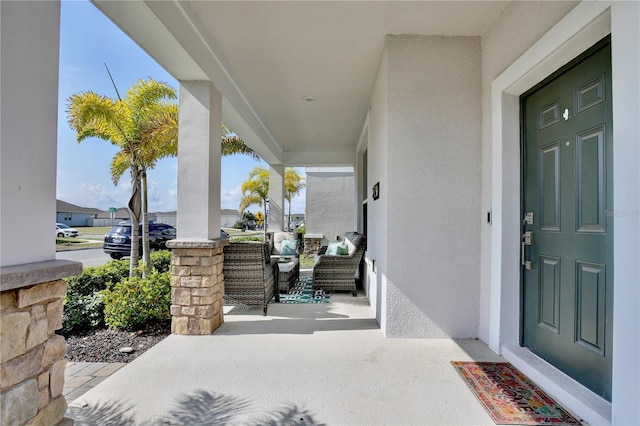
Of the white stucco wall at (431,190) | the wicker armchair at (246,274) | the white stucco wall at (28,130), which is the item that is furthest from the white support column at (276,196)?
the white stucco wall at (28,130)

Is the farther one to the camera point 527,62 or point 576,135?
point 527,62

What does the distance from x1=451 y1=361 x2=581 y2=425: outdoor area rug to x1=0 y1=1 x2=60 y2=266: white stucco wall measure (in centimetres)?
249

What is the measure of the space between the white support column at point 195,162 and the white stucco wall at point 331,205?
29.6 ft

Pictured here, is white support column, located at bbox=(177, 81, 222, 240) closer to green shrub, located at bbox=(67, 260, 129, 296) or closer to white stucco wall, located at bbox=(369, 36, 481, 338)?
green shrub, located at bbox=(67, 260, 129, 296)

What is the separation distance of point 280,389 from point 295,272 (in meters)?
3.76

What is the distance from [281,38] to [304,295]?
359 cm

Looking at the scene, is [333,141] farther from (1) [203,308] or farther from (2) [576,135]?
(2) [576,135]

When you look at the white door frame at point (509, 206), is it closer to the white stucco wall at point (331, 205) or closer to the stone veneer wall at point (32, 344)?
the stone veneer wall at point (32, 344)

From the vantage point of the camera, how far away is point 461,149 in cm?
323

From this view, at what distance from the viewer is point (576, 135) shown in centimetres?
215

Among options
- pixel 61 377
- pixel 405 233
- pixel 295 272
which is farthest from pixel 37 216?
pixel 295 272

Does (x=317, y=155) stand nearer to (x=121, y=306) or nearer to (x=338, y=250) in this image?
(x=338, y=250)

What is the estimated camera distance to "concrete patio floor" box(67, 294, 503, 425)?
1.97 meters

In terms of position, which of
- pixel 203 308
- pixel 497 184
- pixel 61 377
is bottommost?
pixel 203 308
